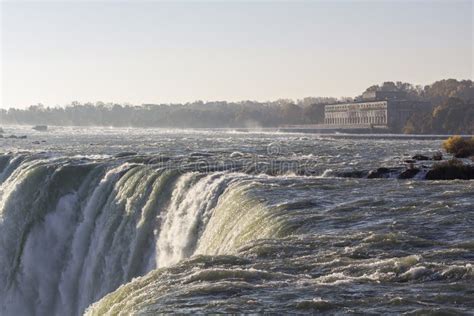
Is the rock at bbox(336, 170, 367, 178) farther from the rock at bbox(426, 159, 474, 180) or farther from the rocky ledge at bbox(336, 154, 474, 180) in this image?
the rock at bbox(426, 159, 474, 180)

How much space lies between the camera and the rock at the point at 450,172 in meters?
24.7

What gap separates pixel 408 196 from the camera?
773 inches

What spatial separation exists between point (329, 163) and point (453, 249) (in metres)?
17.1

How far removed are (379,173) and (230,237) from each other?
1048cm

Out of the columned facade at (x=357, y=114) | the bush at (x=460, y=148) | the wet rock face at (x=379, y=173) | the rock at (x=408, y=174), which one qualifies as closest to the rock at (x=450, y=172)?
the rock at (x=408, y=174)

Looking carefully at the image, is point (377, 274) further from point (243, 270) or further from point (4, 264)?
point (4, 264)

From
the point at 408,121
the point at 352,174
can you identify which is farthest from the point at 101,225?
the point at 408,121

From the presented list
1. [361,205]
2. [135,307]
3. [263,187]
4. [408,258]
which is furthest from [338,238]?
[263,187]

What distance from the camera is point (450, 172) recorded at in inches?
985

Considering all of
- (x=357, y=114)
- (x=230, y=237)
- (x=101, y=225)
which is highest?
(x=357, y=114)

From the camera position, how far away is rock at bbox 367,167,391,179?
82.3 feet

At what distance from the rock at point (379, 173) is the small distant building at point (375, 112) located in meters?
73.0

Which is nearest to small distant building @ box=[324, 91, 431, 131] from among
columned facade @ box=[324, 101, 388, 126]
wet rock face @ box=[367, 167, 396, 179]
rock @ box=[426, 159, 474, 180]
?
columned facade @ box=[324, 101, 388, 126]

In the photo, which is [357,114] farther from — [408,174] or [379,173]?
[408,174]
